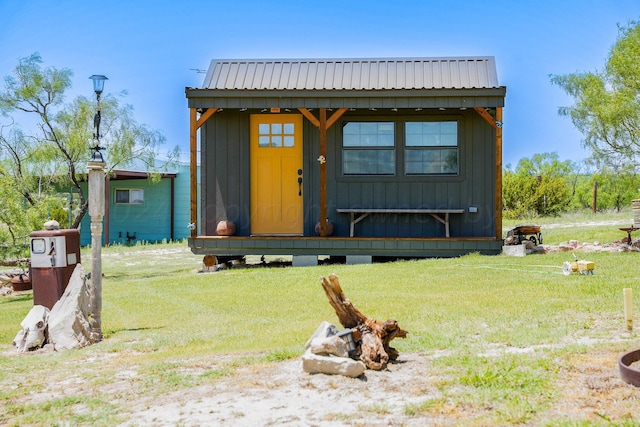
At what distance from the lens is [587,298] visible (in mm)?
7715

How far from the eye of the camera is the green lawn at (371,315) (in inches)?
189

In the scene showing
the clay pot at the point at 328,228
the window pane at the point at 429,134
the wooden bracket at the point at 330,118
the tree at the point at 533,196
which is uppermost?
the wooden bracket at the point at 330,118

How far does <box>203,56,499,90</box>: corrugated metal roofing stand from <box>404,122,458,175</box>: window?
2.53 feet

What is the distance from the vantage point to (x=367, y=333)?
208 inches

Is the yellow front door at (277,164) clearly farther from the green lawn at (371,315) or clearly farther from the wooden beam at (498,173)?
the wooden beam at (498,173)

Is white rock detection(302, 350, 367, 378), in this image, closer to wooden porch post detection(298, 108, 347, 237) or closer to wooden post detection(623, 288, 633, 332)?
wooden post detection(623, 288, 633, 332)

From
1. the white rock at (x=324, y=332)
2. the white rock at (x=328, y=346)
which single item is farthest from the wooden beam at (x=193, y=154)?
the white rock at (x=328, y=346)

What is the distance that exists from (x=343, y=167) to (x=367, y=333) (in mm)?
8911

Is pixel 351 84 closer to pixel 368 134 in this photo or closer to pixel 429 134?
pixel 368 134

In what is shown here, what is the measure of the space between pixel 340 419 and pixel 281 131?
1054 centimetres

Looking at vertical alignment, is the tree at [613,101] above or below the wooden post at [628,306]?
above

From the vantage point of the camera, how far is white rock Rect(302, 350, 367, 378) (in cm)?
485

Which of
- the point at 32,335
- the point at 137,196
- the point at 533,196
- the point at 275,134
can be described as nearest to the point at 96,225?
the point at 32,335

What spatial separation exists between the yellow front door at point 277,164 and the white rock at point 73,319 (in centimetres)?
664
